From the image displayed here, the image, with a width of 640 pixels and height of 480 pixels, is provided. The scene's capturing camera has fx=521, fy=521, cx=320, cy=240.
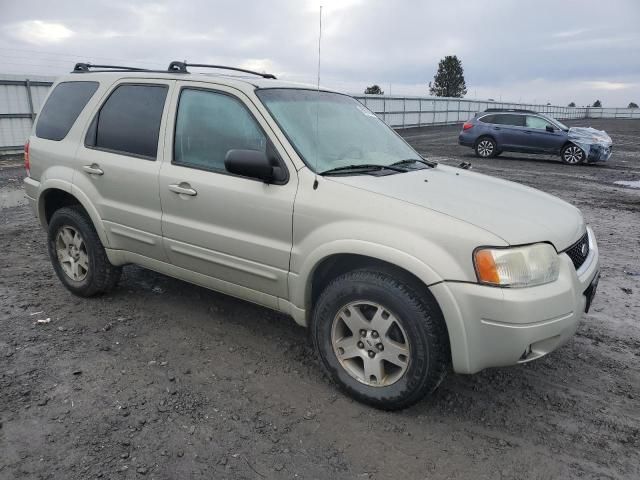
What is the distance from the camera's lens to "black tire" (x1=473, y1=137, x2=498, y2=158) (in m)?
17.4

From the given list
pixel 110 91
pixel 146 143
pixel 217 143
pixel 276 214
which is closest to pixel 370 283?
pixel 276 214

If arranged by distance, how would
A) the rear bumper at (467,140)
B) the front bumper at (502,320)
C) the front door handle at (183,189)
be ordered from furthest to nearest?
the rear bumper at (467,140) < the front door handle at (183,189) < the front bumper at (502,320)

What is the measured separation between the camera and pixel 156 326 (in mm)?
4039

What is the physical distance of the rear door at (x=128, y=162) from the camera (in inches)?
150

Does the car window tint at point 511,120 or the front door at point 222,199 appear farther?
the car window tint at point 511,120

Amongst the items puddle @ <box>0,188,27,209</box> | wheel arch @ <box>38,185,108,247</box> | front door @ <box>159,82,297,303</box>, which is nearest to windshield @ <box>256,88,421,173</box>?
front door @ <box>159,82,297,303</box>

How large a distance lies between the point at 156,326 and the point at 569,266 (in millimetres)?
2934

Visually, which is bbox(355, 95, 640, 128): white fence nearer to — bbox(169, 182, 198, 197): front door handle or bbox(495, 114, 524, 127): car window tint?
bbox(495, 114, 524, 127): car window tint

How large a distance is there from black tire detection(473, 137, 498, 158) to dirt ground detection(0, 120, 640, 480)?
44.8 feet

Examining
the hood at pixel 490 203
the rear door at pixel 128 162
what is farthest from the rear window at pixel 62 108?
the hood at pixel 490 203

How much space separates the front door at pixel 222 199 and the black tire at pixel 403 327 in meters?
0.39

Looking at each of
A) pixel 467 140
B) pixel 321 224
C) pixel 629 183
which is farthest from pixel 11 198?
pixel 467 140

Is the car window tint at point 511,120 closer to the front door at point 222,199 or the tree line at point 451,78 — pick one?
the front door at point 222,199

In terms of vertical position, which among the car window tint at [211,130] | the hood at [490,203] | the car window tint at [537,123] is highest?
the car window tint at [537,123]
